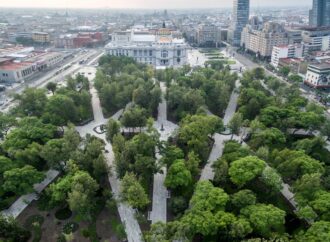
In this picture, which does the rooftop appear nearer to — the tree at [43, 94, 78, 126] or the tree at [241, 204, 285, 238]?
the tree at [43, 94, 78, 126]

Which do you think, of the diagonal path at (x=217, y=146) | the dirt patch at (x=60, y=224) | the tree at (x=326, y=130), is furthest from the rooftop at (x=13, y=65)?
the tree at (x=326, y=130)

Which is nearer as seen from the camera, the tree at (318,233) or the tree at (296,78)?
the tree at (318,233)

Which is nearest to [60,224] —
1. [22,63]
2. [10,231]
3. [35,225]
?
[35,225]

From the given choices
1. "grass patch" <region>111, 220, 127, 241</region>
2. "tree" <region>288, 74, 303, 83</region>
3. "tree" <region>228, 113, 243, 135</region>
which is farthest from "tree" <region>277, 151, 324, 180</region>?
"tree" <region>288, 74, 303, 83</region>

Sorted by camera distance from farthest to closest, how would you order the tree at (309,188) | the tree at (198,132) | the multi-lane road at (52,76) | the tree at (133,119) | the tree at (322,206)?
the multi-lane road at (52,76) → the tree at (133,119) → the tree at (198,132) → the tree at (309,188) → the tree at (322,206)

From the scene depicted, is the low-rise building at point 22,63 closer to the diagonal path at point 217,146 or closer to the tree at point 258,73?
the diagonal path at point 217,146
